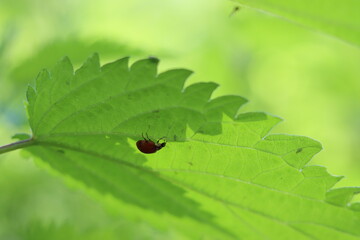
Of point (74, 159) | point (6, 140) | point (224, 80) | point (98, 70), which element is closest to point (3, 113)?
point (6, 140)

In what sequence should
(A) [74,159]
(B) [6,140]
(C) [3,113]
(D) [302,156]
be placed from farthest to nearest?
(B) [6,140] < (C) [3,113] < (A) [74,159] < (D) [302,156]

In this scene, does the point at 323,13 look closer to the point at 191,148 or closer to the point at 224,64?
the point at 191,148

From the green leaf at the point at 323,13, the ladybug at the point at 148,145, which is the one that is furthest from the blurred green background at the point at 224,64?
the green leaf at the point at 323,13

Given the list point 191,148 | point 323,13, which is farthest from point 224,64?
point 323,13

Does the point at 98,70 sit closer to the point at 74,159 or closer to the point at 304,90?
the point at 74,159

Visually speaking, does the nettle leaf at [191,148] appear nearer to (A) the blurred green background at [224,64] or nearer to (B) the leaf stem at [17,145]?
(B) the leaf stem at [17,145]

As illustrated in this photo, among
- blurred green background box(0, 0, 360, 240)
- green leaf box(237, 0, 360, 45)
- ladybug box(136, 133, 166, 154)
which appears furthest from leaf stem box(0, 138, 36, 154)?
blurred green background box(0, 0, 360, 240)
